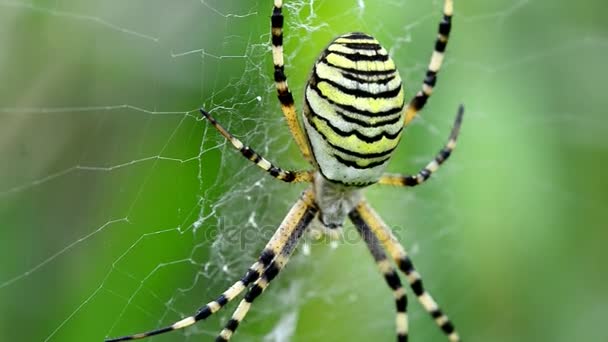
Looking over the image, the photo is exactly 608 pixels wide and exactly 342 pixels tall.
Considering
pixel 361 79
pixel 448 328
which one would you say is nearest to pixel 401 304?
pixel 448 328

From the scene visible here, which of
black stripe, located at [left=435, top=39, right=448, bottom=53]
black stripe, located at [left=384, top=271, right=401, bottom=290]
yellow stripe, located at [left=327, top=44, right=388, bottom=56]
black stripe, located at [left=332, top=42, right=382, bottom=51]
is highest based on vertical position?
black stripe, located at [left=332, top=42, right=382, bottom=51]

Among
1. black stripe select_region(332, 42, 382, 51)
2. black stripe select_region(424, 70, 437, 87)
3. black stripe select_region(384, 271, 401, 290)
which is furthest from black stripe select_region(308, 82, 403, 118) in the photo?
black stripe select_region(384, 271, 401, 290)

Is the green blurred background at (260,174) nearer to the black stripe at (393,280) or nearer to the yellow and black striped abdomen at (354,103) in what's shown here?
the yellow and black striped abdomen at (354,103)

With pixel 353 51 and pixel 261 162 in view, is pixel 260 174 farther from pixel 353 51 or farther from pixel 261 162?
pixel 353 51

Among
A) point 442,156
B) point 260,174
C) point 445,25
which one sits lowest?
point 260,174

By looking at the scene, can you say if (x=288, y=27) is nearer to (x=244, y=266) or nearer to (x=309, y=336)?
(x=244, y=266)

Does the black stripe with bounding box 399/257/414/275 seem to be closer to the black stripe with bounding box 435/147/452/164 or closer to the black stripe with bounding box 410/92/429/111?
the black stripe with bounding box 435/147/452/164

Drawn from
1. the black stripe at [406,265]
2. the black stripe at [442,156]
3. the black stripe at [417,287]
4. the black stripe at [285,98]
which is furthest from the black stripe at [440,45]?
the black stripe at [417,287]
